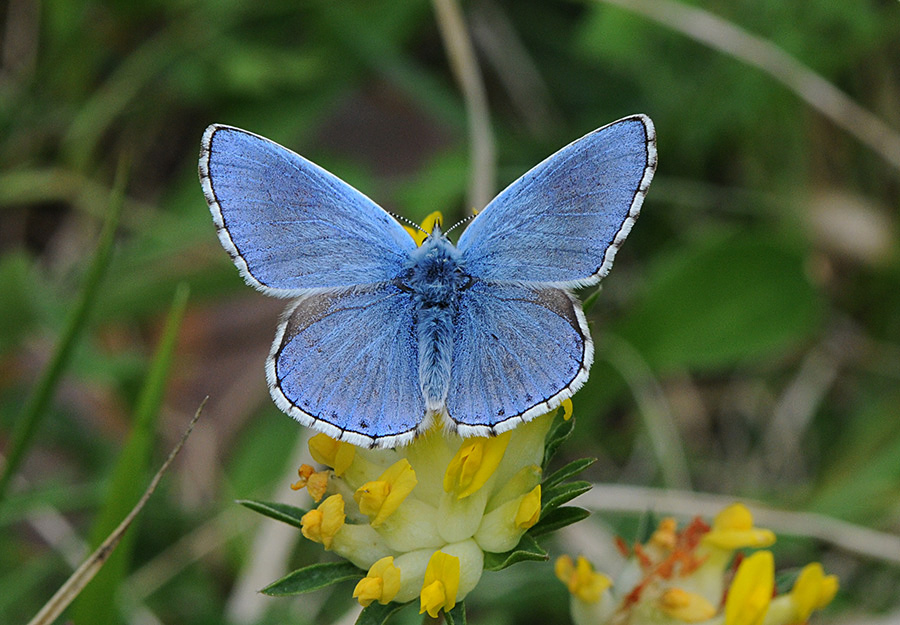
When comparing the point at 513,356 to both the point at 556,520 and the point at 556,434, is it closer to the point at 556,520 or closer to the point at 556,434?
the point at 556,434

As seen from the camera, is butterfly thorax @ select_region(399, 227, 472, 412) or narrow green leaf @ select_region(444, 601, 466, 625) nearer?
narrow green leaf @ select_region(444, 601, 466, 625)

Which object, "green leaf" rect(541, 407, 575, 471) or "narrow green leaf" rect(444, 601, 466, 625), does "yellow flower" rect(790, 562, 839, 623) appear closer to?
"green leaf" rect(541, 407, 575, 471)

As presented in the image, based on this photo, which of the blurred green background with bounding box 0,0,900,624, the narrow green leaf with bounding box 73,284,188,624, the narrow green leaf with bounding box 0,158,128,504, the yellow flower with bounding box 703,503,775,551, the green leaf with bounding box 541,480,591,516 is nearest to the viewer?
the green leaf with bounding box 541,480,591,516

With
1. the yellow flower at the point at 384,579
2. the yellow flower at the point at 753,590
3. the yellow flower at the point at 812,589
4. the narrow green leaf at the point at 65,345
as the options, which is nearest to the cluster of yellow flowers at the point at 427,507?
the yellow flower at the point at 384,579

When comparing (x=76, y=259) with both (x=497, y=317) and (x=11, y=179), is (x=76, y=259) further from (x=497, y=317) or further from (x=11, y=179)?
(x=497, y=317)

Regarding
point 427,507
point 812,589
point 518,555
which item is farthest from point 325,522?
point 812,589

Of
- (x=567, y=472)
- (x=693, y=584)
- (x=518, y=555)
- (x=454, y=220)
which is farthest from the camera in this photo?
(x=454, y=220)

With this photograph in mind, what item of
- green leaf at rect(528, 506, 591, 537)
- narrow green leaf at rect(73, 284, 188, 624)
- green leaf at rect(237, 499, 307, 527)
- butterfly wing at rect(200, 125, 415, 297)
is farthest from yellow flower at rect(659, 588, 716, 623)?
narrow green leaf at rect(73, 284, 188, 624)
